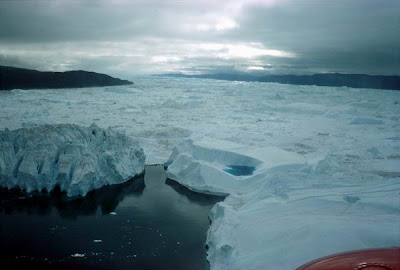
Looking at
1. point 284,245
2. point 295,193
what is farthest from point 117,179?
point 284,245

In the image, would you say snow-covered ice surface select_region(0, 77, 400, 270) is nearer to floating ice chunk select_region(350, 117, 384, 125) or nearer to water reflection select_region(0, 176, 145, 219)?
floating ice chunk select_region(350, 117, 384, 125)

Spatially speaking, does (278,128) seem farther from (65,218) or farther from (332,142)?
(65,218)

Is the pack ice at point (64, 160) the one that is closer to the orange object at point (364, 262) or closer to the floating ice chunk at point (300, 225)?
the floating ice chunk at point (300, 225)

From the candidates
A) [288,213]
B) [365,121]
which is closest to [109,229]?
[288,213]

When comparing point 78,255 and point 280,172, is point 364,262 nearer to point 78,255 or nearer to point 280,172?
point 78,255

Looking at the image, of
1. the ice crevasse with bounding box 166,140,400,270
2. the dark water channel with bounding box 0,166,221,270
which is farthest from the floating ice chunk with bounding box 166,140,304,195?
the dark water channel with bounding box 0,166,221,270

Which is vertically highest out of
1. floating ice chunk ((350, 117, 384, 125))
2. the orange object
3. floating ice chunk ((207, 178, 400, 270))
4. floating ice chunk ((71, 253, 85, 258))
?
floating ice chunk ((350, 117, 384, 125))

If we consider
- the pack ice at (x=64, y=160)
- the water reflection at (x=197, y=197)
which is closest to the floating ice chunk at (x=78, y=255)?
the pack ice at (x=64, y=160)
